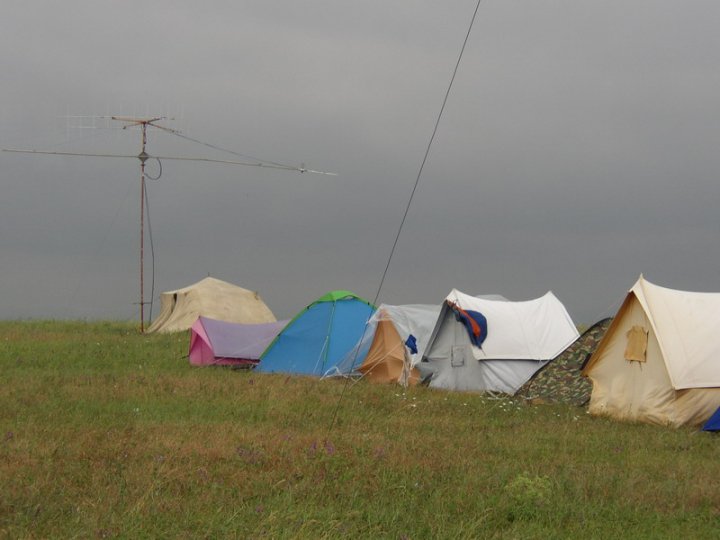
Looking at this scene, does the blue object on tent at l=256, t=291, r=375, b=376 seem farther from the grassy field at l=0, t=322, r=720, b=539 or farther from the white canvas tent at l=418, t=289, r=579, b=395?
the grassy field at l=0, t=322, r=720, b=539

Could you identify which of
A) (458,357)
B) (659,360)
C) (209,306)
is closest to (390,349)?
(458,357)

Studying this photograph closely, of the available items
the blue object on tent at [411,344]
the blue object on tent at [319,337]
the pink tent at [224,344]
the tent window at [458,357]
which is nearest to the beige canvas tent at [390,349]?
the blue object on tent at [411,344]

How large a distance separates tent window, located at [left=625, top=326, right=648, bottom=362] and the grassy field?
4.47 ft

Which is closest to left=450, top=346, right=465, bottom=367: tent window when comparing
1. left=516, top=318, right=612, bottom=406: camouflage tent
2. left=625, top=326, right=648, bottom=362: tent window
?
left=516, top=318, right=612, bottom=406: camouflage tent

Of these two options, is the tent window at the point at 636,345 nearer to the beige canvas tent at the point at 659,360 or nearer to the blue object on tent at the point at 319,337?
the beige canvas tent at the point at 659,360

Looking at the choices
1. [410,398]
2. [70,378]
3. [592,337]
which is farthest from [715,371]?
[70,378]

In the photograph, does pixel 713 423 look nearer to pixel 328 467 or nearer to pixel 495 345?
pixel 495 345

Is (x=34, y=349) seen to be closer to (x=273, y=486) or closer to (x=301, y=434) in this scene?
(x=301, y=434)

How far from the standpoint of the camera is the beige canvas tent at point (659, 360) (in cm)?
1421

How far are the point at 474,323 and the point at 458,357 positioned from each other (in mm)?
859

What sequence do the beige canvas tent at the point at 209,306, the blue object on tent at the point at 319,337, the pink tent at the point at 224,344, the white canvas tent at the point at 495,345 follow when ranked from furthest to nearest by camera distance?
the beige canvas tent at the point at 209,306 → the pink tent at the point at 224,344 → the blue object on tent at the point at 319,337 → the white canvas tent at the point at 495,345

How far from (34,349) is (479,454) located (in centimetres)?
1469

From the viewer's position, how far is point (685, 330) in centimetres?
1482

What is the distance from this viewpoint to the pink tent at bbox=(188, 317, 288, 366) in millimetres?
20938
